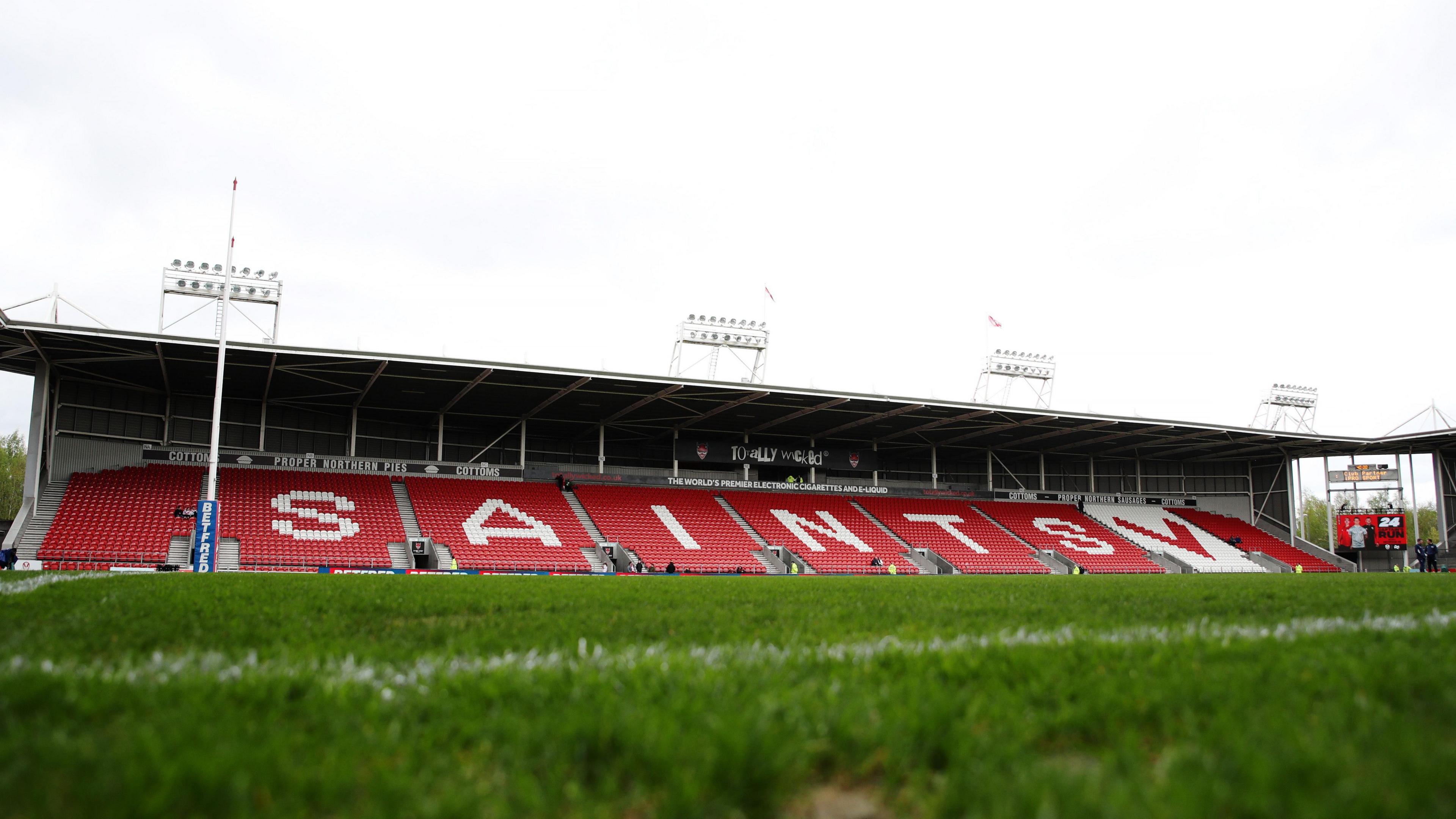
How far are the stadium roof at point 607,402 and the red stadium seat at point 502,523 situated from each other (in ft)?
11.1

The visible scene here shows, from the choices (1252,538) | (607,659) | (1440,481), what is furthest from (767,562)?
(1440,481)

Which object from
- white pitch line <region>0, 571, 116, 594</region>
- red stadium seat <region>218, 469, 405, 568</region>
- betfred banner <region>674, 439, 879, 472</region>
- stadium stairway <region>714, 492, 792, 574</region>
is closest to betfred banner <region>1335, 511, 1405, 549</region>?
betfred banner <region>674, 439, 879, 472</region>

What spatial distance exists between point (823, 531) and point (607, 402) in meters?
11.0

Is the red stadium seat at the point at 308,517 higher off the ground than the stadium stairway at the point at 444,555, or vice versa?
the red stadium seat at the point at 308,517

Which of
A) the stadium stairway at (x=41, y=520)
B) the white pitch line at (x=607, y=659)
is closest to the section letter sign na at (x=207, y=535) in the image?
the stadium stairway at (x=41, y=520)

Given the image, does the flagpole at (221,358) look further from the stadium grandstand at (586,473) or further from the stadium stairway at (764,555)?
the stadium stairway at (764,555)

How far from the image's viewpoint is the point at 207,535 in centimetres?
1936

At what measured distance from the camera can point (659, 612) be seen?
22.3ft

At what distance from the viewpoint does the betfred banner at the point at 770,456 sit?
125 feet

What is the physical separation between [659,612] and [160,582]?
26.3ft

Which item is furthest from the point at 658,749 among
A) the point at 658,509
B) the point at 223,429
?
the point at 223,429

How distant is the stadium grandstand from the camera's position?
26219 millimetres

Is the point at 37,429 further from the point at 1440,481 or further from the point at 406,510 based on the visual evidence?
the point at 1440,481

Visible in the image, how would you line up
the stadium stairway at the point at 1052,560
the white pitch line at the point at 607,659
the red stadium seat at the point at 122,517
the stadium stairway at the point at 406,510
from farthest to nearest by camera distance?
the stadium stairway at the point at 1052,560, the stadium stairway at the point at 406,510, the red stadium seat at the point at 122,517, the white pitch line at the point at 607,659
